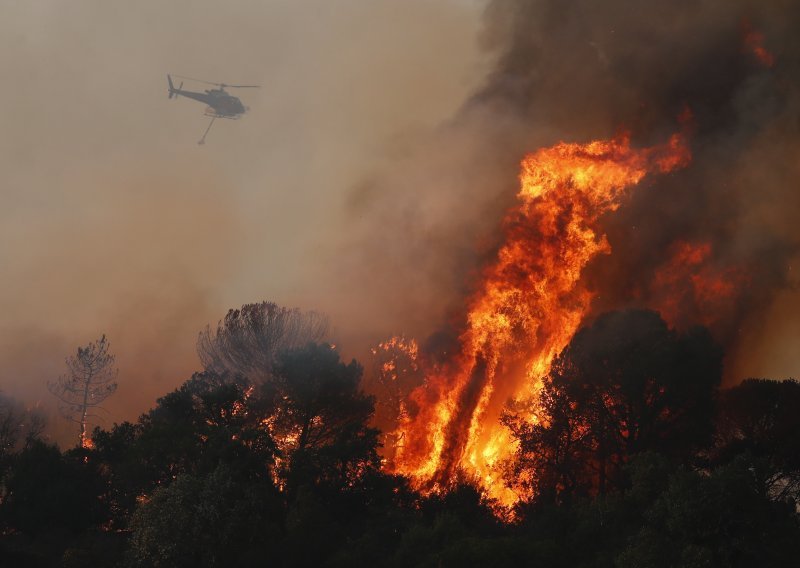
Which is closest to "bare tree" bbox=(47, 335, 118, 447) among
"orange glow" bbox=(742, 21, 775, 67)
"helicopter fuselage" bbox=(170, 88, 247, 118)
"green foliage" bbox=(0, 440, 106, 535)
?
"green foliage" bbox=(0, 440, 106, 535)

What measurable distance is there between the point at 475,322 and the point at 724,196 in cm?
2659

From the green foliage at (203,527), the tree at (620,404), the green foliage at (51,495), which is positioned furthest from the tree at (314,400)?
the green foliage at (51,495)

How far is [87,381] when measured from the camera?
91.0m

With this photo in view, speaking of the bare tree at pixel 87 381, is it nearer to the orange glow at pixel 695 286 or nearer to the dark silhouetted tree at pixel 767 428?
the orange glow at pixel 695 286

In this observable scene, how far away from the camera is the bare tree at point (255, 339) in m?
74.2

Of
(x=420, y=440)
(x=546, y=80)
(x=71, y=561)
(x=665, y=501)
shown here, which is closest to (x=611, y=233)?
(x=546, y=80)

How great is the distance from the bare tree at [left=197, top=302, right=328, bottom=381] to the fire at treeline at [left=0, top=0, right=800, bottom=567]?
0.22m

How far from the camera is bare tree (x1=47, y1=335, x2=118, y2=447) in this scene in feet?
302

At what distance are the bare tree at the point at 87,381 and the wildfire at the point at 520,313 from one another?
41149 millimetres

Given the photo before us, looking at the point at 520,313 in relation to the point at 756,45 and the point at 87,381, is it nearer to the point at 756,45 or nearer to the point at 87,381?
the point at 756,45

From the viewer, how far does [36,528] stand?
61.2m

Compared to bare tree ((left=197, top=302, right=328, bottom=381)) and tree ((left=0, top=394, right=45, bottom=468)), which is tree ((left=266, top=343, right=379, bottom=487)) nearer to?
bare tree ((left=197, top=302, right=328, bottom=381))

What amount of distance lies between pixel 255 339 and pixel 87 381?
92.1ft

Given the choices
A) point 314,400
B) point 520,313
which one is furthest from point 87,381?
point 520,313
